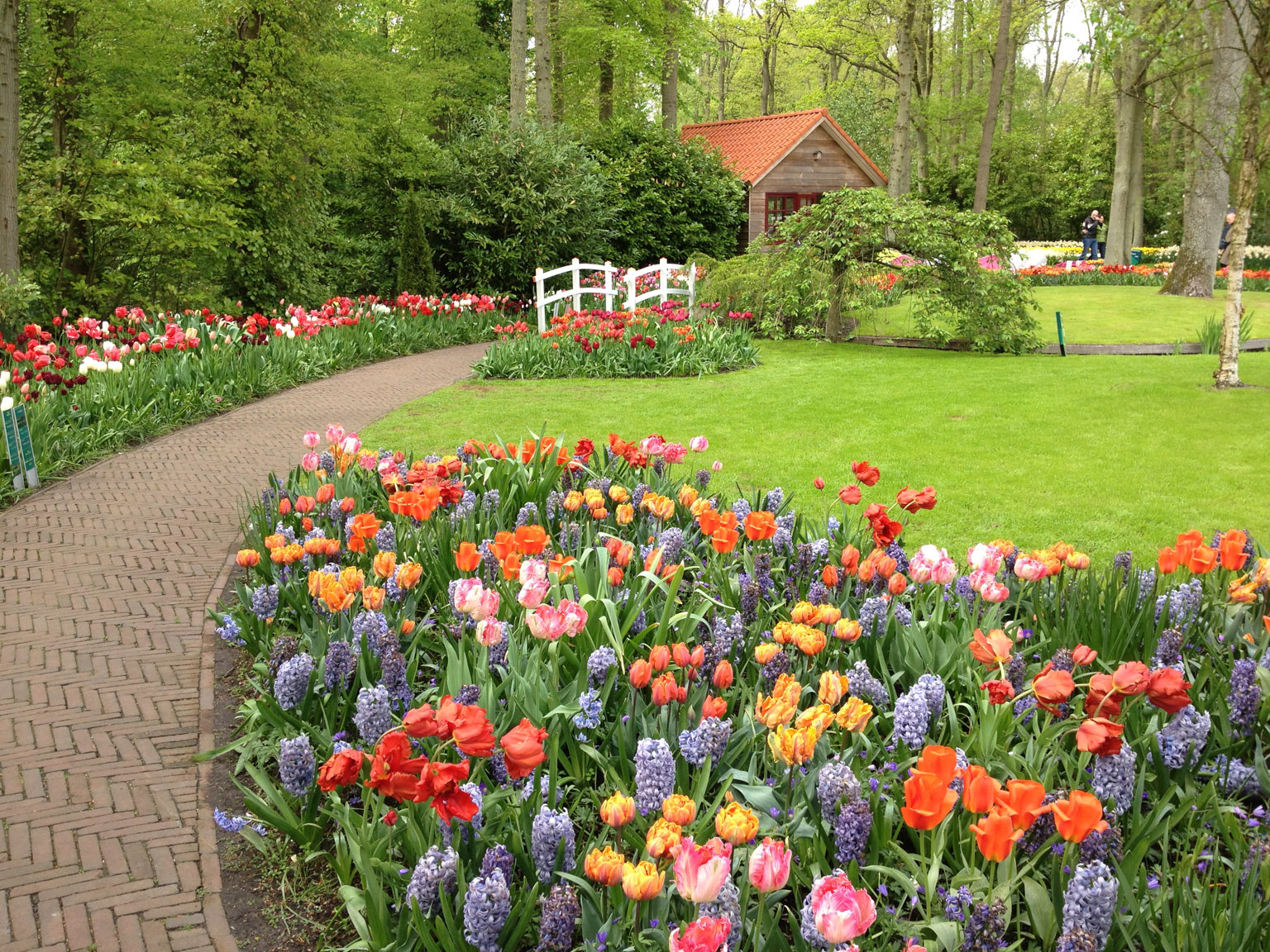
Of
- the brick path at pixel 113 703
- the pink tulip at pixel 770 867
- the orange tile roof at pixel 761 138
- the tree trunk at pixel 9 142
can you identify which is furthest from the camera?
the orange tile roof at pixel 761 138

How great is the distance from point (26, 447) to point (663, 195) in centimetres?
1919

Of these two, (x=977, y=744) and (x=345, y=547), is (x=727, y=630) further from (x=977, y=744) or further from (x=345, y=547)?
(x=345, y=547)

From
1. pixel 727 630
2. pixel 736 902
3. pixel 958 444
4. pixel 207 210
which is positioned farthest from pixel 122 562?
pixel 207 210

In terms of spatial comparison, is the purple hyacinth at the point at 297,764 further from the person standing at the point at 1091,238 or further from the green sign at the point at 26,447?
the person standing at the point at 1091,238

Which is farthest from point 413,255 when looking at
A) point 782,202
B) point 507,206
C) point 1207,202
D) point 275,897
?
point 275,897

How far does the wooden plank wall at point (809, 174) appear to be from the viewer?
2791cm

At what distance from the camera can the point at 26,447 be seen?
700 cm

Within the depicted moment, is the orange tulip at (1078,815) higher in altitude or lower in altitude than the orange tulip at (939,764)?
lower

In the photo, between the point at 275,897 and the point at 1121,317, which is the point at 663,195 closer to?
the point at 1121,317

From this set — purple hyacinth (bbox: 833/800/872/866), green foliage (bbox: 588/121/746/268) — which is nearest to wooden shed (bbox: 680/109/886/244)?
green foliage (bbox: 588/121/746/268)

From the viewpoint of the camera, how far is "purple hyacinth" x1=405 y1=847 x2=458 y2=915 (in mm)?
2283

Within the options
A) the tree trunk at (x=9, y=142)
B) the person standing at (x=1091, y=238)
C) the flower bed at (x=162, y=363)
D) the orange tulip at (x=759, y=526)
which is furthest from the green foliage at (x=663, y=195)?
the orange tulip at (x=759, y=526)

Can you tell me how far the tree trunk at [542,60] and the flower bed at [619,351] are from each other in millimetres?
9156

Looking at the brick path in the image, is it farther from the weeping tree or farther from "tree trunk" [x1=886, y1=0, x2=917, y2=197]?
"tree trunk" [x1=886, y1=0, x2=917, y2=197]
